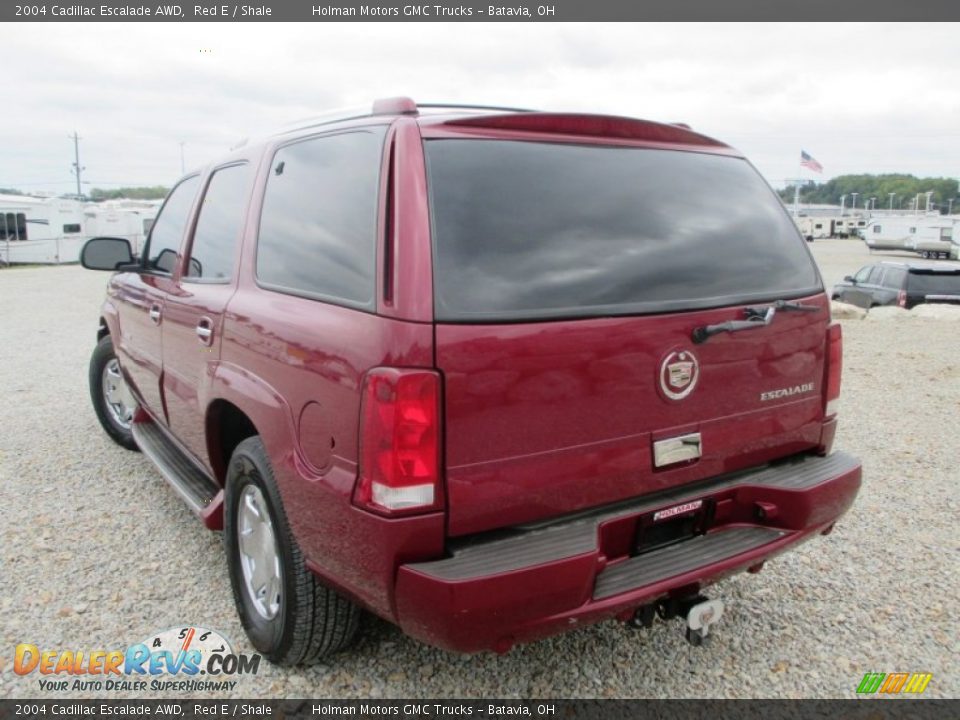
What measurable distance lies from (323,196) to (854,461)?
90.2 inches

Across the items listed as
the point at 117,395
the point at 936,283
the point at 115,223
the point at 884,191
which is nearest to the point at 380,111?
the point at 117,395

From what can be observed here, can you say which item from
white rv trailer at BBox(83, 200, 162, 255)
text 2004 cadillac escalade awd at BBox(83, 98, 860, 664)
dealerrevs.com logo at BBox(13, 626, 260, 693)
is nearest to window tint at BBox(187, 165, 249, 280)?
text 2004 cadillac escalade awd at BBox(83, 98, 860, 664)

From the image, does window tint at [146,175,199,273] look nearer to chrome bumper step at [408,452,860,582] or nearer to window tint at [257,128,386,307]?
window tint at [257,128,386,307]

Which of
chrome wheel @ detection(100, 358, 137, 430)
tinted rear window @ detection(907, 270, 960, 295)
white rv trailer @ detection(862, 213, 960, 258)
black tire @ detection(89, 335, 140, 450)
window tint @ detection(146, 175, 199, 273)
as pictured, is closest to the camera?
window tint @ detection(146, 175, 199, 273)

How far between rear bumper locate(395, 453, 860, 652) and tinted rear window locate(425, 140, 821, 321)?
663 mm

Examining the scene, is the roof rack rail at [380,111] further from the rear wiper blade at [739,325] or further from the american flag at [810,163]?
the american flag at [810,163]

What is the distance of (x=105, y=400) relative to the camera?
17.6ft

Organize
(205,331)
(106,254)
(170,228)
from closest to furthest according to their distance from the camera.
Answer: (205,331)
(170,228)
(106,254)

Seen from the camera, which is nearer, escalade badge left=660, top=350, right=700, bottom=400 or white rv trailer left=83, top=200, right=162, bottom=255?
escalade badge left=660, top=350, right=700, bottom=400

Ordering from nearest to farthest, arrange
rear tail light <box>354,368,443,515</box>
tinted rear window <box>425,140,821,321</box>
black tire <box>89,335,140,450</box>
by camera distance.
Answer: rear tail light <box>354,368,443,515</box> → tinted rear window <box>425,140,821,321</box> → black tire <box>89,335,140,450</box>

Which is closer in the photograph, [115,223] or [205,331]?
[205,331]

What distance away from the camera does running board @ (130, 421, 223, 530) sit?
306cm

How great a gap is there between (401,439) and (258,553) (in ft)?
3.83

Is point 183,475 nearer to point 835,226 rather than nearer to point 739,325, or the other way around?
point 739,325
